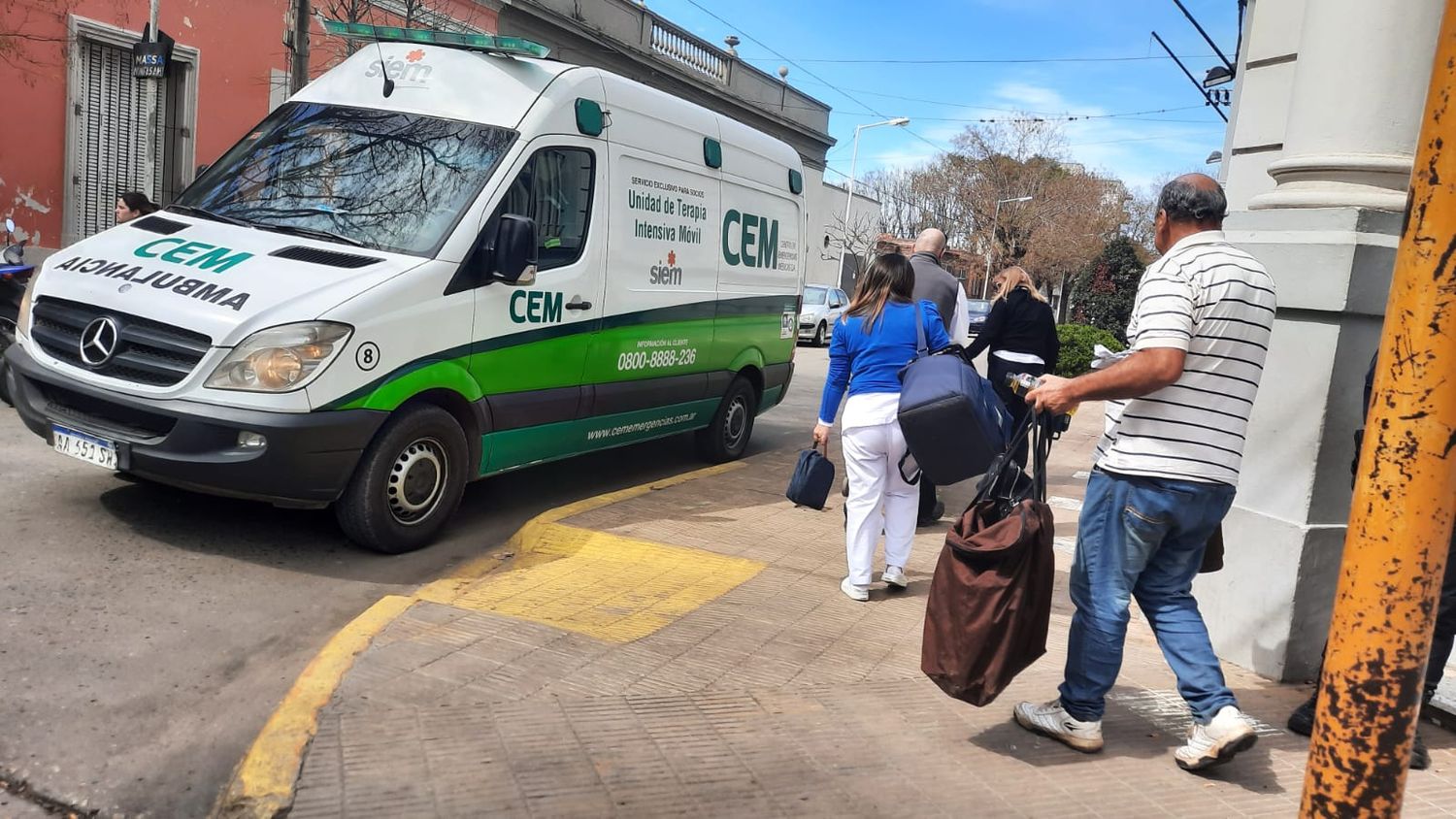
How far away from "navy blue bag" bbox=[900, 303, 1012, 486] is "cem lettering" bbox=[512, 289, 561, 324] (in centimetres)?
233

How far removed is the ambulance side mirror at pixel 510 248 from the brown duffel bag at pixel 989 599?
3.11 metres

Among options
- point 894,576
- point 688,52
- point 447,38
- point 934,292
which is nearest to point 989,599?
point 894,576

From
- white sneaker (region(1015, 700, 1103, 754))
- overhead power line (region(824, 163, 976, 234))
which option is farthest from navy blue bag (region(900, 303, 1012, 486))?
overhead power line (region(824, 163, 976, 234))

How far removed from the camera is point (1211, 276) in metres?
3.35

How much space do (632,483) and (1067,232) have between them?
4860 centimetres

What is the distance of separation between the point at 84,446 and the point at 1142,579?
4.58m

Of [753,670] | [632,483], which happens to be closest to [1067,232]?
[632,483]

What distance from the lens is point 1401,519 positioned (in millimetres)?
1953

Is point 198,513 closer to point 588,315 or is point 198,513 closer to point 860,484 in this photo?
point 588,315

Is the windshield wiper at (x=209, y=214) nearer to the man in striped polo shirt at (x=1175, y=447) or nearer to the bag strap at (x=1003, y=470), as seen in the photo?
the bag strap at (x=1003, y=470)

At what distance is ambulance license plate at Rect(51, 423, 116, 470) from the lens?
4.98 m

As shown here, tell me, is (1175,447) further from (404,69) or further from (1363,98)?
(404,69)

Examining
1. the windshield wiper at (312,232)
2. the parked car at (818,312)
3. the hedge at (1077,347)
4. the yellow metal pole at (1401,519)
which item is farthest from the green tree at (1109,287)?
the yellow metal pole at (1401,519)

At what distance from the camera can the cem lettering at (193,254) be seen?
5.24m
